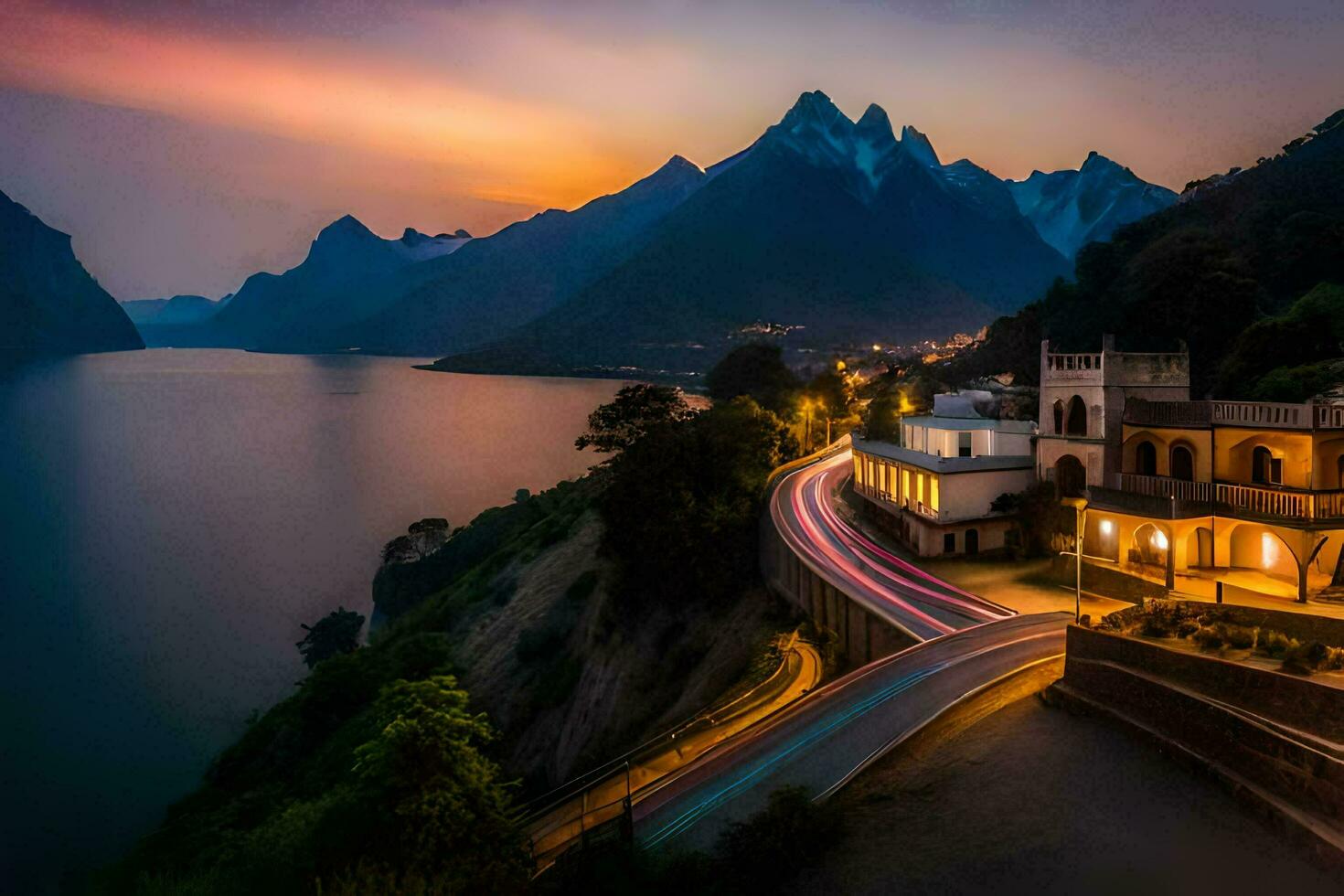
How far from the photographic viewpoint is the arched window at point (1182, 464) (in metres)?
26.2

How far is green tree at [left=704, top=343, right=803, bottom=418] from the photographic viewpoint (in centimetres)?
7656

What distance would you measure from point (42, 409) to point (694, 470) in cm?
21041

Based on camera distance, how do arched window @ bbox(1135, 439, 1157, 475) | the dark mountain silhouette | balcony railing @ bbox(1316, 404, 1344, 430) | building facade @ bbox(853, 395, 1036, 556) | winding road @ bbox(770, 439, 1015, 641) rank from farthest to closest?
the dark mountain silhouette < building facade @ bbox(853, 395, 1036, 556) < arched window @ bbox(1135, 439, 1157, 475) < winding road @ bbox(770, 439, 1015, 641) < balcony railing @ bbox(1316, 404, 1344, 430)

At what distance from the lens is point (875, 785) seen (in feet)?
47.7

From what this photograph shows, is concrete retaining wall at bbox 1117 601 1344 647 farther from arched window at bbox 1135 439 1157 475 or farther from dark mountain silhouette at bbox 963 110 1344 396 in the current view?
dark mountain silhouette at bbox 963 110 1344 396

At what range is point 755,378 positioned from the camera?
7906cm

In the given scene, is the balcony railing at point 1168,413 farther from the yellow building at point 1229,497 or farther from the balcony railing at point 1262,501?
the balcony railing at point 1262,501

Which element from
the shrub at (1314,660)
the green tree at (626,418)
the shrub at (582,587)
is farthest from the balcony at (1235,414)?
the shrub at (582,587)

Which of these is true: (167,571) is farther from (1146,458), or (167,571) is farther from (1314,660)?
(1314,660)

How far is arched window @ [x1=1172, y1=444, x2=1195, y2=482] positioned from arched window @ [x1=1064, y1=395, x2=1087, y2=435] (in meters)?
3.51

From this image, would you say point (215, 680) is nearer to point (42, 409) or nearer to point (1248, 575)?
point (1248, 575)

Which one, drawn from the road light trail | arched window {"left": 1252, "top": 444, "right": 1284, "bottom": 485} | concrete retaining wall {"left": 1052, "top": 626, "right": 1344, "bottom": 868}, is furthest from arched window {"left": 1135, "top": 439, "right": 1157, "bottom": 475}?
concrete retaining wall {"left": 1052, "top": 626, "right": 1344, "bottom": 868}

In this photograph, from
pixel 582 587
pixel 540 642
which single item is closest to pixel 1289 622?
pixel 540 642

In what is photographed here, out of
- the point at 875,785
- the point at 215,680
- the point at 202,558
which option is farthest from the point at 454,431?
the point at 875,785
